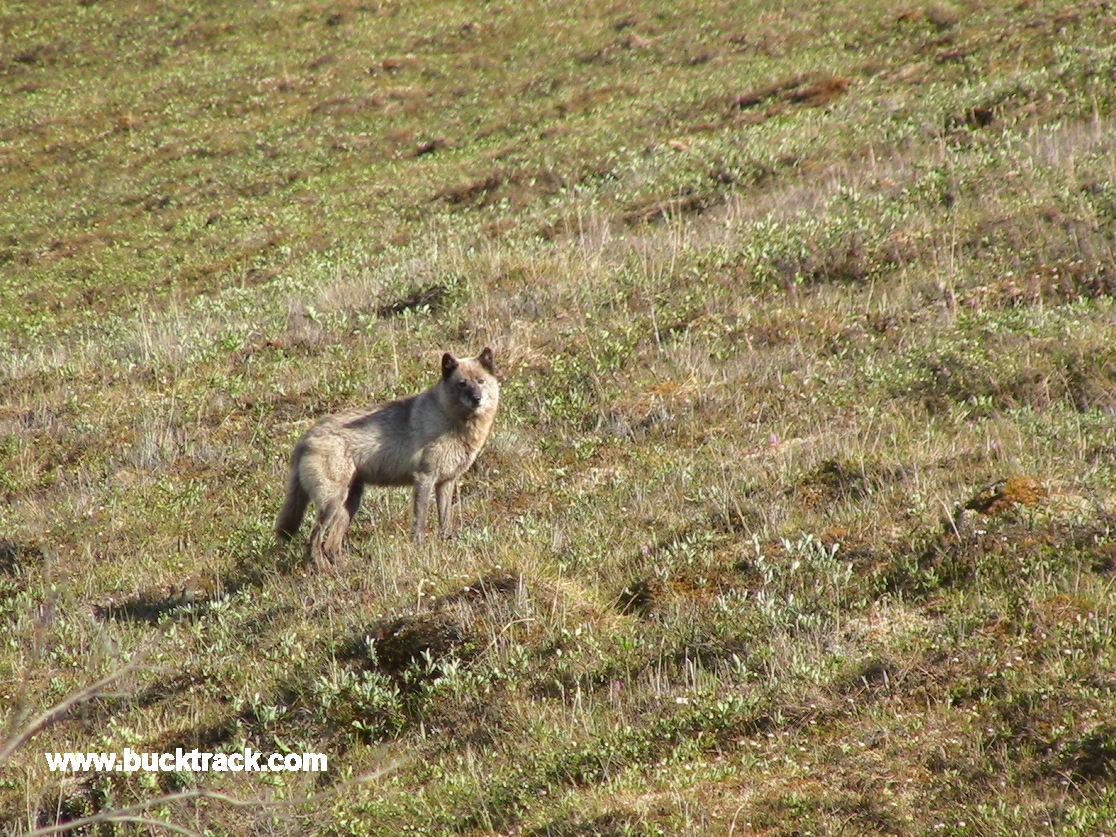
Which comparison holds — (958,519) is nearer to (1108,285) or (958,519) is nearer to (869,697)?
(869,697)

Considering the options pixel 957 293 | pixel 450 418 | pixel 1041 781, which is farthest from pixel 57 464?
pixel 1041 781

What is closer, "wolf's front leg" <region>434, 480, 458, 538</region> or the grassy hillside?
the grassy hillside

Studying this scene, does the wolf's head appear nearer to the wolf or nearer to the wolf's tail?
the wolf

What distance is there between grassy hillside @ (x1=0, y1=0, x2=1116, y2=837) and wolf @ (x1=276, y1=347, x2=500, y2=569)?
36 cm

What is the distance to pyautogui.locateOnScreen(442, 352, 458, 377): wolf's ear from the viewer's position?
9648mm

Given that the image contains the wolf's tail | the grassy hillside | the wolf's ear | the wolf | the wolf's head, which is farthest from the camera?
the wolf's ear

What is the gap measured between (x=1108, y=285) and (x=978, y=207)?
2991 millimetres

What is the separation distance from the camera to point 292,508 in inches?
366

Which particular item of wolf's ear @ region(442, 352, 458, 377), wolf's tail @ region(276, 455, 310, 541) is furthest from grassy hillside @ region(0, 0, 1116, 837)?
wolf's ear @ region(442, 352, 458, 377)

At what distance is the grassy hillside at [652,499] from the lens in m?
5.08

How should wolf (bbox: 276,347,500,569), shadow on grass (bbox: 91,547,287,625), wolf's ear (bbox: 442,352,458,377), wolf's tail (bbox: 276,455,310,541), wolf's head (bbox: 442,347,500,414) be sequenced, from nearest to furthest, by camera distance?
1. shadow on grass (bbox: 91,547,287,625)
2. wolf (bbox: 276,347,500,569)
3. wolf's tail (bbox: 276,455,310,541)
4. wolf's head (bbox: 442,347,500,414)
5. wolf's ear (bbox: 442,352,458,377)

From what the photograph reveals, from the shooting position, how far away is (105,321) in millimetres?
21375

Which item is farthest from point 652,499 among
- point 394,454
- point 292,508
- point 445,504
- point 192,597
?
point 192,597

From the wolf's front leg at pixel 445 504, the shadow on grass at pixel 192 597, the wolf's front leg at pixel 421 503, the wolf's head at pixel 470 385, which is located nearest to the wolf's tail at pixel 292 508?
the shadow on grass at pixel 192 597
